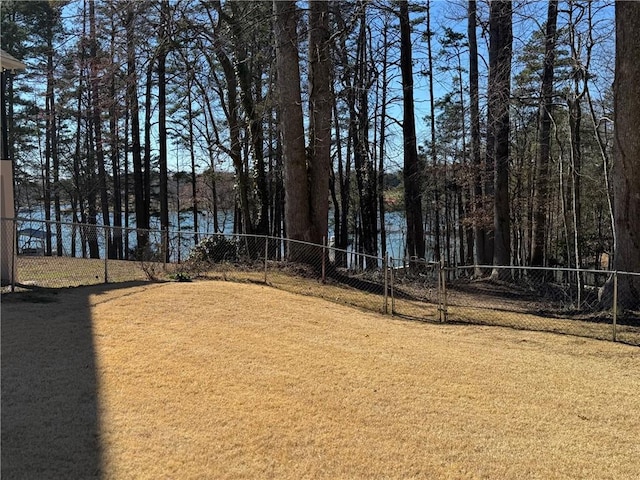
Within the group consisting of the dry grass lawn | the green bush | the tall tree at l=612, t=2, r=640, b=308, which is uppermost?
the tall tree at l=612, t=2, r=640, b=308

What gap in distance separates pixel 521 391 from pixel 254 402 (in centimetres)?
264

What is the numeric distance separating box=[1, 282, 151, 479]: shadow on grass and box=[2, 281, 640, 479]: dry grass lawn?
15 millimetres

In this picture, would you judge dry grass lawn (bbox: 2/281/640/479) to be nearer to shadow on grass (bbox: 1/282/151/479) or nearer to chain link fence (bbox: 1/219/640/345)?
shadow on grass (bbox: 1/282/151/479)

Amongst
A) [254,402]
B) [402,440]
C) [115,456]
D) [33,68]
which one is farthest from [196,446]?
[33,68]

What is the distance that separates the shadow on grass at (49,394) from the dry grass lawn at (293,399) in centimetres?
1

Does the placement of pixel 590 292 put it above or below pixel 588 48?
below

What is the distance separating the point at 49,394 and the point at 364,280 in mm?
9036

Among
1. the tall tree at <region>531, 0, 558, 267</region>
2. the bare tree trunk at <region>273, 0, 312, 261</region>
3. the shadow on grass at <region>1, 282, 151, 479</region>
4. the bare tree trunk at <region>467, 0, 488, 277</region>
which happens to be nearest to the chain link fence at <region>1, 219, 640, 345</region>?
the bare tree trunk at <region>273, 0, 312, 261</region>

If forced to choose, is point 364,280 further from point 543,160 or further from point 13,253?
point 543,160

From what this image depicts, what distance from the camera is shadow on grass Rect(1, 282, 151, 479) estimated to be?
10.2 feet

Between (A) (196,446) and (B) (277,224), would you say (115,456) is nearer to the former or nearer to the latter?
(A) (196,446)

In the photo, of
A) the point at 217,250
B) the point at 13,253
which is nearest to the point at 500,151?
the point at 217,250

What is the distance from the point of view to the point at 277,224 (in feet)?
103

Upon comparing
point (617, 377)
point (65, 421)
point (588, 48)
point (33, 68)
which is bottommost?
point (617, 377)
